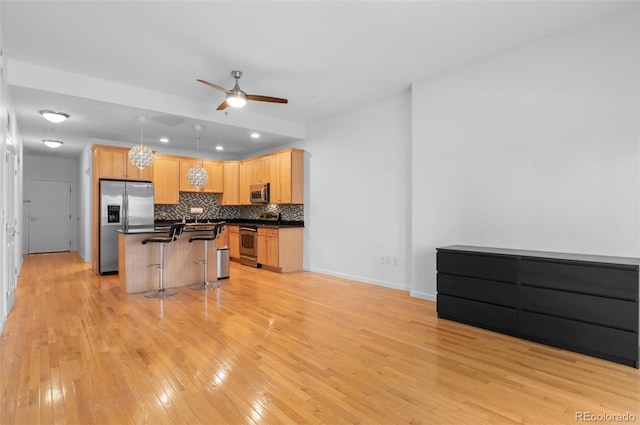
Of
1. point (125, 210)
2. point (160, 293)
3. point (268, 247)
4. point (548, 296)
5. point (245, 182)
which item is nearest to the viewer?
point (548, 296)

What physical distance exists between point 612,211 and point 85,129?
781 cm

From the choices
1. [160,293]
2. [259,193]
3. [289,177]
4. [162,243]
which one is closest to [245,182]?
[259,193]

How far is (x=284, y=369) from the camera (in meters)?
2.51

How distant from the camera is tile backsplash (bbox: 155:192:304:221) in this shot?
7336 mm

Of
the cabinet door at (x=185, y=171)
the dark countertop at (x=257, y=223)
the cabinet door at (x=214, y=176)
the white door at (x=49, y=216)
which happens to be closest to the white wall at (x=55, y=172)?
the white door at (x=49, y=216)

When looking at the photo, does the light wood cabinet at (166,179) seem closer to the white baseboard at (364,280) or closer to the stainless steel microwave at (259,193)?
the stainless steel microwave at (259,193)

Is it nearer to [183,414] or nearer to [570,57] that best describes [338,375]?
[183,414]

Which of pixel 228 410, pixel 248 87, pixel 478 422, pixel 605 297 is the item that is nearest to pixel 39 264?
pixel 248 87

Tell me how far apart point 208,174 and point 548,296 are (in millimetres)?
7286

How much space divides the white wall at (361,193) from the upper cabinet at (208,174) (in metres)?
2.66

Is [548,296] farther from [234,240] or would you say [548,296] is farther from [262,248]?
[234,240]

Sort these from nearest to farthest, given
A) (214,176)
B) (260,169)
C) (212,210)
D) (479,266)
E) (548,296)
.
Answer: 1. (548,296)
2. (479,266)
3. (260,169)
4. (214,176)
5. (212,210)

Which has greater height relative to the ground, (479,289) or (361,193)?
(361,193)

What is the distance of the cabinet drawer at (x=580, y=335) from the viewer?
2596mm
